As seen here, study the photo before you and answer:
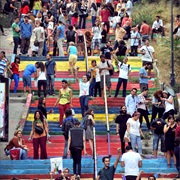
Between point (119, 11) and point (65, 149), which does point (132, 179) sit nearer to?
point (65, 149)

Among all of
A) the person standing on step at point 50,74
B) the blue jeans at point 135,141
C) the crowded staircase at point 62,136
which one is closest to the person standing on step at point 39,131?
the crowded staircase at point 62,136

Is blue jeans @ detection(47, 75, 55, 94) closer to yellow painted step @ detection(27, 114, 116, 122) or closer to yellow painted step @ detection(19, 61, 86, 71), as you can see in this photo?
yellow painted step @ detection(27, 114, 116, 122)

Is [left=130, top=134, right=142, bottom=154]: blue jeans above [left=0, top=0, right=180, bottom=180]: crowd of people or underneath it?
underneath

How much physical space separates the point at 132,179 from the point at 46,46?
46.9 feet

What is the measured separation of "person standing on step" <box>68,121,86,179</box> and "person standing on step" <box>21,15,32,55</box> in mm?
12107

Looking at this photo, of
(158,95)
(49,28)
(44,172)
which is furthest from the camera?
(49,28)

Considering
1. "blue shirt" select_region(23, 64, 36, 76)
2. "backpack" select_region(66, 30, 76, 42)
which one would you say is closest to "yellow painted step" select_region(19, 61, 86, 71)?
"backpack" select_region(66, 30, 76, 42)

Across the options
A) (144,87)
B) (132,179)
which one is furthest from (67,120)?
(144,87)

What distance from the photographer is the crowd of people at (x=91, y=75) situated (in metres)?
25.2

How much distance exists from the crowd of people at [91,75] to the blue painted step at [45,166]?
27cm

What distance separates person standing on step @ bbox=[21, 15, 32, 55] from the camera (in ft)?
119

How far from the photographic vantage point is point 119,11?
43.1 metres

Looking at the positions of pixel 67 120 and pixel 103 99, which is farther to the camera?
pixel 103 99

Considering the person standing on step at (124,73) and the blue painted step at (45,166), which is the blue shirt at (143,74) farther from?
the blue painted step at (45,166)
